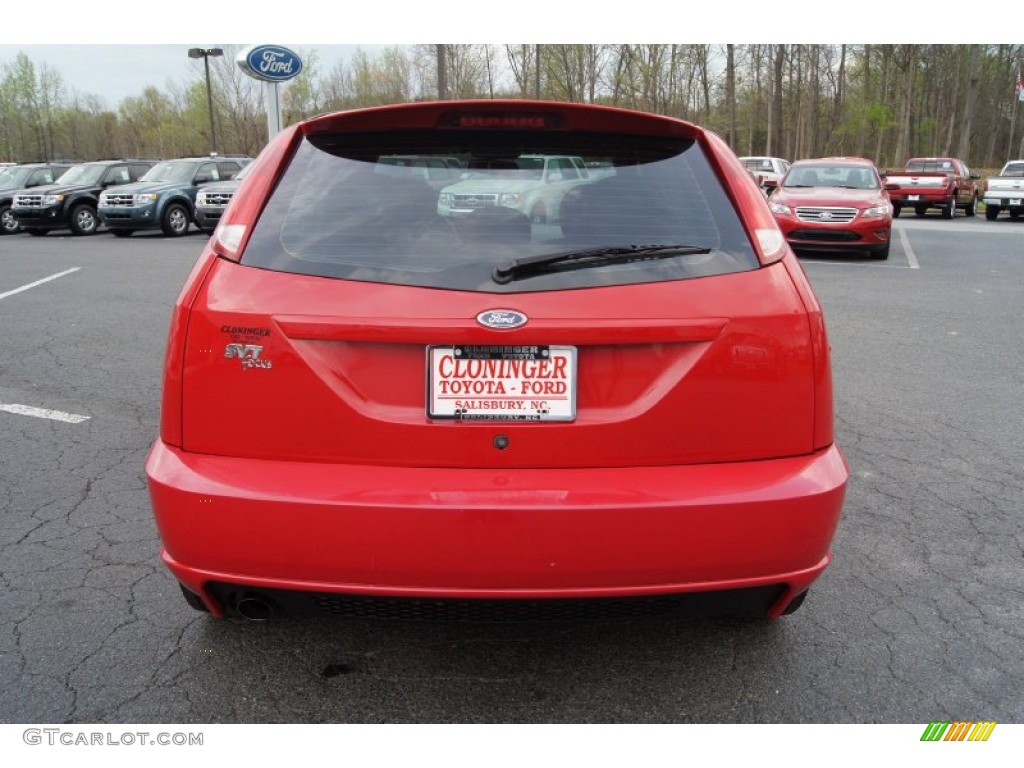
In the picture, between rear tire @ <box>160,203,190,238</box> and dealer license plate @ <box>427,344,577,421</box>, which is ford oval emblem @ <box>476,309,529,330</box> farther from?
rear tire @ <box>160,203,190,238</box>

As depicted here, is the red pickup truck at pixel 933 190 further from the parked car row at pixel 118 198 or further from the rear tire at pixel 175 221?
the rear tire at pixel 175 221

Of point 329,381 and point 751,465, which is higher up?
point 329,381

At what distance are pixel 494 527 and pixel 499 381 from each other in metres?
0.35

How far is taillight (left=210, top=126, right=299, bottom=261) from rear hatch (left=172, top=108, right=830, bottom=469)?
4cm

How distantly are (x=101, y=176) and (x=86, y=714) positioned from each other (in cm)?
2230

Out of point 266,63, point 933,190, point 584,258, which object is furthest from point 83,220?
point 933,190

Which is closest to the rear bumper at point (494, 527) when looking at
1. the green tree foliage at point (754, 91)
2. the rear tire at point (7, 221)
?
A: the rear tire at point (7, 221)

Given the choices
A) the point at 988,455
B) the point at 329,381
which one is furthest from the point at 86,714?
the point at 988,455

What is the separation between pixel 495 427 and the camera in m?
2.05

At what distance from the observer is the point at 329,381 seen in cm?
206

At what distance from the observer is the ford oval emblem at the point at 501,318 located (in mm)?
2018

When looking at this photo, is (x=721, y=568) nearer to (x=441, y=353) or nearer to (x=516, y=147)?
(x=441, y=353)

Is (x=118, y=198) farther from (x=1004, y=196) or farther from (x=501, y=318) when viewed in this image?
(x=1004, y=196)

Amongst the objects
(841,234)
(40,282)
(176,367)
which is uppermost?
(176,367)
